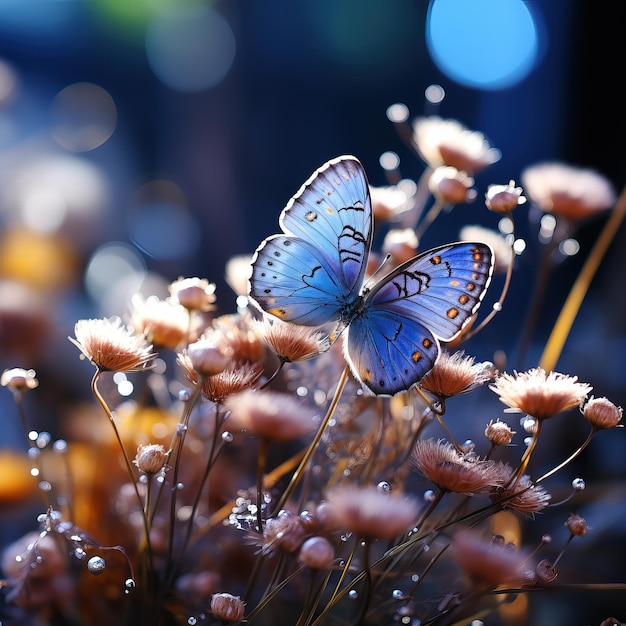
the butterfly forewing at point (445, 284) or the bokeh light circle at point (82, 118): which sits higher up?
the bokeh light circle at point (82, 118)

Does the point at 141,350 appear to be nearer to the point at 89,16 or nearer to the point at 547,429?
the point at 547,429

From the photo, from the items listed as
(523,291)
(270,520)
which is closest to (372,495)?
(270,520)

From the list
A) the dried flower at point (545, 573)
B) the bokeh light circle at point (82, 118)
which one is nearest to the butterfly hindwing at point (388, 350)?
the dried flower at point (545, 573)

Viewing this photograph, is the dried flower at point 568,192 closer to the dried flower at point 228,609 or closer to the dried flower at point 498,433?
the dried flower at point 498,433

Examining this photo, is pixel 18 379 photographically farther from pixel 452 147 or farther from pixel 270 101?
pixel 270 101

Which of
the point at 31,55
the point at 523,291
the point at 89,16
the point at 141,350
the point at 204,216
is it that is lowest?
the point at 523,291

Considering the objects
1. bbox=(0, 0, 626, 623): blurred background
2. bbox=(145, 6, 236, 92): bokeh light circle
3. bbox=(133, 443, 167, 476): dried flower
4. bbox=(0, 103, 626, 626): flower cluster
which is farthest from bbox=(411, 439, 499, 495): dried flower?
bbox=(145, 6, 236, 92): bokeh light circle
